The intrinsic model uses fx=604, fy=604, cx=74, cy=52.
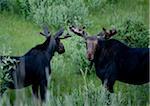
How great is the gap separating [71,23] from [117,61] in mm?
5645

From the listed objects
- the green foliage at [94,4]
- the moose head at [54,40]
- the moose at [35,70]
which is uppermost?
the green foliage at [94,4]

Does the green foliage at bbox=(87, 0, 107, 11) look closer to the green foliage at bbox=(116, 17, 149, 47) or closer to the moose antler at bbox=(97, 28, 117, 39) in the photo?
the green foliage at bbox=(116, 17, 149, 47)

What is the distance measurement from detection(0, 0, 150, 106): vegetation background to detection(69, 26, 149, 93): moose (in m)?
0.26

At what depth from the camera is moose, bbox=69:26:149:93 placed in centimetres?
991

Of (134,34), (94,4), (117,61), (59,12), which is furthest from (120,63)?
(94,4)

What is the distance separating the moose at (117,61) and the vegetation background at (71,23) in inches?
10.3

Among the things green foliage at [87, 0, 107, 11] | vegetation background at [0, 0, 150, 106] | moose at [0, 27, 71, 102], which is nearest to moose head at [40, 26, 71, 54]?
moose at [0, 27, 71, 102]

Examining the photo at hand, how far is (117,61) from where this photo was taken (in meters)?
10.0

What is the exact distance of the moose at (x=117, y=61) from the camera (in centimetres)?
991

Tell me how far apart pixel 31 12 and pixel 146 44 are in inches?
195

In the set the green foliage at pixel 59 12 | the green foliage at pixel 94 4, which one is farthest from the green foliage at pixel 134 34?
the green foliage at pixel 94 4

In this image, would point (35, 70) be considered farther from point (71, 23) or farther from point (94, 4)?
point (94, 4)

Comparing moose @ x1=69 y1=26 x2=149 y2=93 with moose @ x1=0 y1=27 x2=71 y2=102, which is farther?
moose @ x1=69 y1=26 x2=149 y2=93

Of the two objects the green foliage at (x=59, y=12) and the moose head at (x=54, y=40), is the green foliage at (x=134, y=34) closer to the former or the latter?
the moose head at (x=54, y=40)
